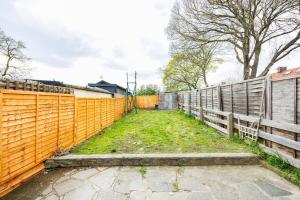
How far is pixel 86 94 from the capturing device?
38.6 feet

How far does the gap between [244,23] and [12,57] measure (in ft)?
65.0

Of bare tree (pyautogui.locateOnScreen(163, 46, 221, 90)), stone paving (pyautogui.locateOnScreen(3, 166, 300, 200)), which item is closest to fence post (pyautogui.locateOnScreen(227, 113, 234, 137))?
stone paving (pyautogui.locateOnScreen(3, 166, 300, 200))

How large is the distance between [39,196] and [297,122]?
450 centimetres

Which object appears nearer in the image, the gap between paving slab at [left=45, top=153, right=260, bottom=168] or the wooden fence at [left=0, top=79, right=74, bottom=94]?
the wooden fence at [left=0, top=79, right=74, bottom=94]

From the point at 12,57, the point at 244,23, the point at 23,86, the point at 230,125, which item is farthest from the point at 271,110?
the point at 12,57

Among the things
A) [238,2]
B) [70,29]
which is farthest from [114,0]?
[238,2]

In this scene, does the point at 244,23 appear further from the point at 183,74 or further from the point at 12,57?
the point at 12,57

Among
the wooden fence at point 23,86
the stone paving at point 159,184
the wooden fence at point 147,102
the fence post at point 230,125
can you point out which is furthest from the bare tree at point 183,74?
the stone paving at point 159,184

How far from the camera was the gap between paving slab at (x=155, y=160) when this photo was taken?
4.06m

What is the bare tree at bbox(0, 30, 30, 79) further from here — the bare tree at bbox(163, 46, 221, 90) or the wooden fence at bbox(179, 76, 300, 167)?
the wooden fence at bbox(179, 76, 300, 167)

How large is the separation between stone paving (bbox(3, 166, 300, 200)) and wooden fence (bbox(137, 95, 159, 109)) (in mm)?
21514

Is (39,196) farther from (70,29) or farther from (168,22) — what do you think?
(168,22)

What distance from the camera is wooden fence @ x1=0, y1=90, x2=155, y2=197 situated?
2922mm

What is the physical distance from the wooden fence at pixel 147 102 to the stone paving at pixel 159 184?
2151 centimetres
